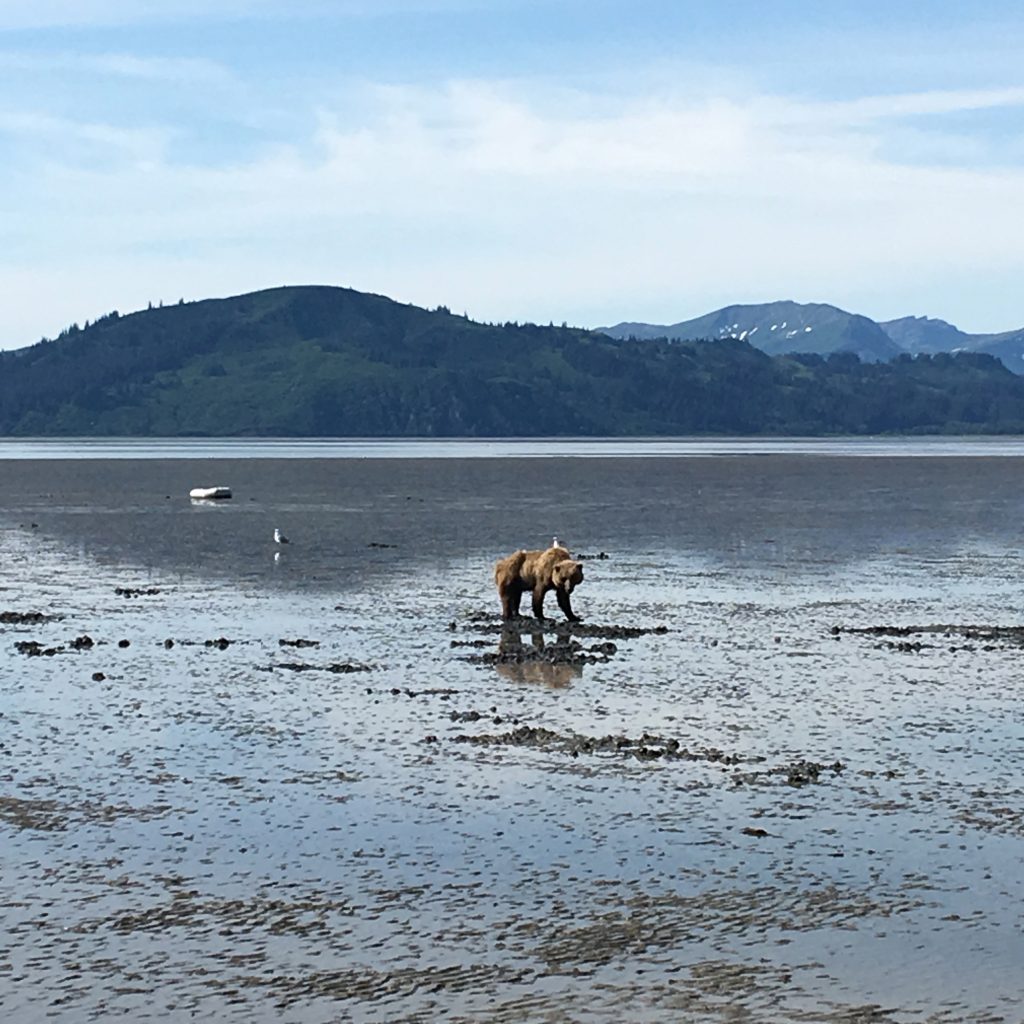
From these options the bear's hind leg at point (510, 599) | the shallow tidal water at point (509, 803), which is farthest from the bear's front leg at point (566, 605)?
the bear's hind leg at point (510, 599)

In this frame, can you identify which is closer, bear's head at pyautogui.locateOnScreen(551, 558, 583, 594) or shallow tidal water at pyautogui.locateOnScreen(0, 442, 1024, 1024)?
shallow tidal water at pyautogui.locateOnScreen(0, 442, 1024, 1024)

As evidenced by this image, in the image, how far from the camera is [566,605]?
33812 millimetres

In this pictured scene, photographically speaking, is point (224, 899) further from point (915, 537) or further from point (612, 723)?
point (915, 537)

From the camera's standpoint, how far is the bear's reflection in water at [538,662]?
2685 centimetres

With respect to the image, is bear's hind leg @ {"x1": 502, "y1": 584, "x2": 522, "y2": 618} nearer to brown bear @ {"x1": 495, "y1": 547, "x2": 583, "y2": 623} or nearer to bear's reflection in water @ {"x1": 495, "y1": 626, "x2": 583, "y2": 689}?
brown bear @ {"x1": 495, "y1": 547, "x2": 583, "y2": 623}

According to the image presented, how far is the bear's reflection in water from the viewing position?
26.9 metres

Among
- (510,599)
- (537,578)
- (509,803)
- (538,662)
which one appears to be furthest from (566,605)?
(509,803)

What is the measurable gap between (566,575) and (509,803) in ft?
50.6

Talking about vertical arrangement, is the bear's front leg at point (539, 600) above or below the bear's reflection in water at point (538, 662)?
above

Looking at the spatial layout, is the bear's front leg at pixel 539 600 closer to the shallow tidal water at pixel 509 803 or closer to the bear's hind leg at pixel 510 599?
the bear's hind leg at pixel 510 599

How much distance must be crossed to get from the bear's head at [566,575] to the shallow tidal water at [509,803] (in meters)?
0.94

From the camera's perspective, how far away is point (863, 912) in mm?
14234

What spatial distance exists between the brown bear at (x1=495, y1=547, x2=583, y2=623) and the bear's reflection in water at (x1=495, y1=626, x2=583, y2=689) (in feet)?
5.69

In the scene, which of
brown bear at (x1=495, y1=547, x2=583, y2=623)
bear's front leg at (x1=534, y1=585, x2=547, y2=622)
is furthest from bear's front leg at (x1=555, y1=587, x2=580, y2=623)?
bear's front leg at (x1=534, y1=585, x2=547, y2=622)
